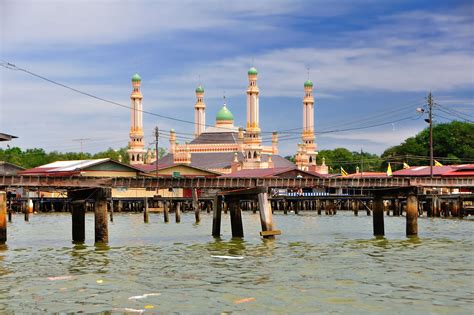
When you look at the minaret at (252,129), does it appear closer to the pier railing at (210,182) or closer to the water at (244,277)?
the pier railing at (210,182)

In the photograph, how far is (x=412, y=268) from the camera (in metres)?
30.8

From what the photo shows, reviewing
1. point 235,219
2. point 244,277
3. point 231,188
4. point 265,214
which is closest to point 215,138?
point 231,188

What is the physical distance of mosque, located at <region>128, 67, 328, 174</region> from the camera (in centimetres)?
15662

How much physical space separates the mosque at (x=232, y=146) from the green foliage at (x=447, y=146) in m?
18.9

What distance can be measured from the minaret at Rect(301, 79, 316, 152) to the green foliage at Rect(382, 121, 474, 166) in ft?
74.0

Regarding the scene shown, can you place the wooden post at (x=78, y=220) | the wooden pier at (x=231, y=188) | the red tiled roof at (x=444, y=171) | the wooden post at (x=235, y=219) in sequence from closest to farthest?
the wooden pier at (x=231, y=188) → the wooden post at (x=78, y=220) → the wooden post at (x=235, y=219) → the red tiled roof at (x=444, y=171)

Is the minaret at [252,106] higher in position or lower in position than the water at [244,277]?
higher

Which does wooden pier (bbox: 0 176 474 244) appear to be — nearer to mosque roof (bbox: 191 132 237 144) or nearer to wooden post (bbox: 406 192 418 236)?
wooden post (bbox: 406 192 418 236)

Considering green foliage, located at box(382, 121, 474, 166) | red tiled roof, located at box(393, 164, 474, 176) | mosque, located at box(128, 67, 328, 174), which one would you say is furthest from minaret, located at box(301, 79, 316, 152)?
red tiled roof, located at box(393, 164, 474, 176)

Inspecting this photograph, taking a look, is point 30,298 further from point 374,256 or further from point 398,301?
point 374,256

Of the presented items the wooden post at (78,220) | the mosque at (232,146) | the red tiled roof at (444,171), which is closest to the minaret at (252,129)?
the mosque at (232,146)

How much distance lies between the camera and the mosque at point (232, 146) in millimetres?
156625

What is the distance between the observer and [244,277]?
1114 inches

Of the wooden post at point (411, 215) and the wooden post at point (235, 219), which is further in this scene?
the wooden post at point (411, 215)
